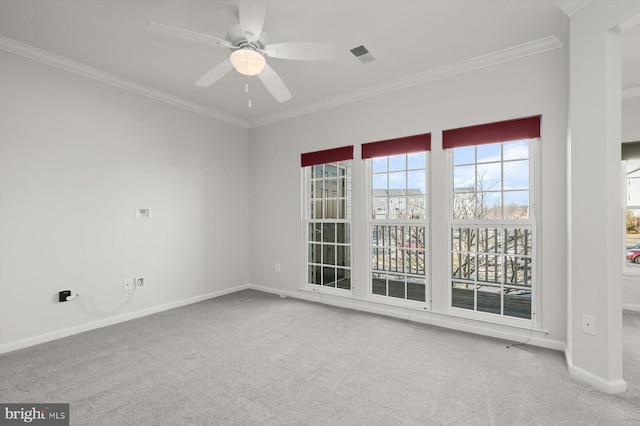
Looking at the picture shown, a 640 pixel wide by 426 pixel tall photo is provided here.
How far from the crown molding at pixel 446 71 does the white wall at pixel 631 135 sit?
84.6 inches

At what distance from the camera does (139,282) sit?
3.69 meters

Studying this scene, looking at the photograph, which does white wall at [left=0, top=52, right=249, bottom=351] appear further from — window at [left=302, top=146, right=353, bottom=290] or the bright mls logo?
window at [left=302, top=146, right=353, bottom=290]

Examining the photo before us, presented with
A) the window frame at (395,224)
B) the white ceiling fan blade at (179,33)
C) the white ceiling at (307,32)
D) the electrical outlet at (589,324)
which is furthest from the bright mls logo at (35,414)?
the electrical outlet at (589,324)

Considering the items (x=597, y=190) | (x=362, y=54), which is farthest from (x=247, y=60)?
(x=597, y=190)

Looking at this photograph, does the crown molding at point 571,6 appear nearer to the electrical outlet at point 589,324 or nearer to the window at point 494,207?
the window at point 494,207

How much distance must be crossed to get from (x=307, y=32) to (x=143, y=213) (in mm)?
2841

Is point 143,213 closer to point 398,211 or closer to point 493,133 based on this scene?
point 398,211

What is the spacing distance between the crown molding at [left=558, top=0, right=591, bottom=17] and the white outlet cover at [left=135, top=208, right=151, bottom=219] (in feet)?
14.7

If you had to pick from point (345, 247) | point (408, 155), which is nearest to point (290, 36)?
point (408, 155)

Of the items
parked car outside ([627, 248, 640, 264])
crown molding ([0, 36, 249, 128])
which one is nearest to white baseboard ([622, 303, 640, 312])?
parked car outside ([627, 248, 640, 264])

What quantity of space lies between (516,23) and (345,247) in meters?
2.93

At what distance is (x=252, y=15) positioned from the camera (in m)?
1.93

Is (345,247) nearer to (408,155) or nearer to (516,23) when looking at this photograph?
(408,155)

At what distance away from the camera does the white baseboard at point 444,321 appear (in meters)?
2.78
